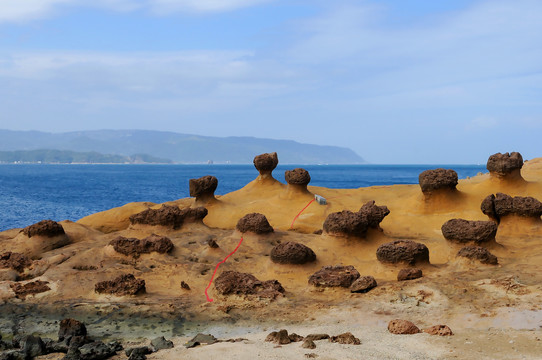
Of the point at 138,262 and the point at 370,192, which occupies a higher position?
the point at 370,192

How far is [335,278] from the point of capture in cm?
998

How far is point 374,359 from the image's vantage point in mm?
6336

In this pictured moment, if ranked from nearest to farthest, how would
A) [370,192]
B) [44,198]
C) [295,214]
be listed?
[295,214] < [370,192] < [44,198]

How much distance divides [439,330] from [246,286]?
3.88 m

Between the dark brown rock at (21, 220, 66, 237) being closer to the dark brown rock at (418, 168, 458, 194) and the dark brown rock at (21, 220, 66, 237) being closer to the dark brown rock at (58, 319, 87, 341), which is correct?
the dark brown rock at (58, 319, 87, 341)

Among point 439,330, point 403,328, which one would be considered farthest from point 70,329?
point 439,330

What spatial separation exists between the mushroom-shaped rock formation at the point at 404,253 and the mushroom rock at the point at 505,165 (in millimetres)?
6885

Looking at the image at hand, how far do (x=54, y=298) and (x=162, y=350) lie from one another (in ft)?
12.9

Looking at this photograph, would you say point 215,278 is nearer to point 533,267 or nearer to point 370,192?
point 533,267

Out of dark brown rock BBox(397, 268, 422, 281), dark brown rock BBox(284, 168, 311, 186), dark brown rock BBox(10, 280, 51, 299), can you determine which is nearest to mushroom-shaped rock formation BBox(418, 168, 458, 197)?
dark brown rock BBox(284, 168, 311, 186)

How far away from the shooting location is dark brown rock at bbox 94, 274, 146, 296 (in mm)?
10125

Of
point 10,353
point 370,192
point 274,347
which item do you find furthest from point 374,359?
point 370,192

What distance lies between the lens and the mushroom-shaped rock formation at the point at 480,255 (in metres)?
10.3

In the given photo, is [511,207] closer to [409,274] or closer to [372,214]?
[372,214]
